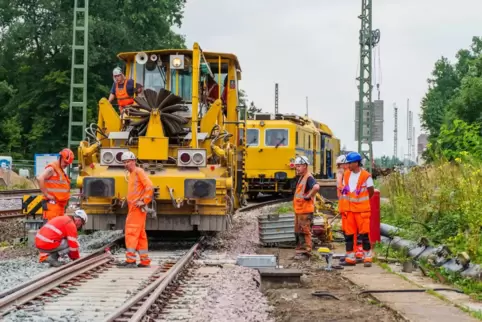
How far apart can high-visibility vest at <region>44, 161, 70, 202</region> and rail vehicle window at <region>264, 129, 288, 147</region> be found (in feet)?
44.7

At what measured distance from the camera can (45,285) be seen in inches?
348

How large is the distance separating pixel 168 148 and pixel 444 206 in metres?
4.62

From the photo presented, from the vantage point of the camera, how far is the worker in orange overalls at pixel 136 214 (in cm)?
1084

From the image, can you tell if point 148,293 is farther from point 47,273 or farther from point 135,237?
point 135,237

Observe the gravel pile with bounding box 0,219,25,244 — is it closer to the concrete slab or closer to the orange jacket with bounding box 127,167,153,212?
the orange jacket with bounding box 127,167,153,212

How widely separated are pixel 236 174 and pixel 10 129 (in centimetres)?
3132

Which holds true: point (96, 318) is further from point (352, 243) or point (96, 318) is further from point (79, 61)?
point (79, 61)

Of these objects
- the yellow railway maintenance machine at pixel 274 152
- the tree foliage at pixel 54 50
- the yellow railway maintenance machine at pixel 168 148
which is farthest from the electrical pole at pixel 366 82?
the tree foliage at pixel 54 50

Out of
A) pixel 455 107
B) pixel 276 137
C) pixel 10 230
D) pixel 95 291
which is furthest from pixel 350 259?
pixel 455 107

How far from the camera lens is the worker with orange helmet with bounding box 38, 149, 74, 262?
12234 millimetres

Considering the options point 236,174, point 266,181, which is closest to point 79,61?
point 266,181

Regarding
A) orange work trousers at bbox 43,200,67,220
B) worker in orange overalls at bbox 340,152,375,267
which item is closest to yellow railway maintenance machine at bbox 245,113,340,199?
worker in orange overalls at bbox 340,152,375,267

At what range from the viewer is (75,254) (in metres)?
11.0

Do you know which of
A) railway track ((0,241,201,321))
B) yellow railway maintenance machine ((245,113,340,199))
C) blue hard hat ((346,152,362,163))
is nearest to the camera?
railway track ((0,241,201,321))
